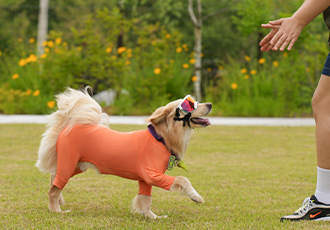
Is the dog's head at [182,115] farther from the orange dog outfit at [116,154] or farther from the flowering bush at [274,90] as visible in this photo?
the flowering bush at [274,90]

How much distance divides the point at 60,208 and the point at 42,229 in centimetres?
61

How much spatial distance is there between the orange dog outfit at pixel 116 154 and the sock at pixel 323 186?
3.51ft

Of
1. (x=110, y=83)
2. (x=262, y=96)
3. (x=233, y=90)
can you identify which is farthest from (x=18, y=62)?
(x=262, y=96)

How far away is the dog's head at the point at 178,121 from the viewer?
9.48ft

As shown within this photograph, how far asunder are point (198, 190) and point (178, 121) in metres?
1.17

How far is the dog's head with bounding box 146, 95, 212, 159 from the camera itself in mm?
2889

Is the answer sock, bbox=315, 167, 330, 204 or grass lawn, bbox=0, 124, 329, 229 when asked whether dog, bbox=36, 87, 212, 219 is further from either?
sock, bbox=315, 167, 330, 204

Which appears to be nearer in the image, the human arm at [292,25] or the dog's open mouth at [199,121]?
the human arm at [292,25]

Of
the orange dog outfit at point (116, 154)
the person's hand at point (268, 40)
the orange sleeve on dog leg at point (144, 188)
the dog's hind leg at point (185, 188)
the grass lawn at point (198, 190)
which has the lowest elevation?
the grass lawn at point (198, 190)

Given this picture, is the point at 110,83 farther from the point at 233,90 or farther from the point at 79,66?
the point at 233,90

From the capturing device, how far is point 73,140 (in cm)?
301

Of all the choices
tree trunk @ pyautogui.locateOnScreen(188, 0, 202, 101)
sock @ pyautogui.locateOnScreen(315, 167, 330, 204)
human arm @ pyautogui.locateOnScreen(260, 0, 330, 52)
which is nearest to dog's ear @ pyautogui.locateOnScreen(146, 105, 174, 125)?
human arm @ pyautogui.locateOnScreen(260, 0, 330, 52)

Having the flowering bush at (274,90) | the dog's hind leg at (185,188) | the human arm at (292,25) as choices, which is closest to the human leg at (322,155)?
the human arm at (292,25)

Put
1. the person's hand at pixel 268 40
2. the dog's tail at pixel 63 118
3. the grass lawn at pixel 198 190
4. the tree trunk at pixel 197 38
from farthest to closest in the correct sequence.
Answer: the tree trunk at pixel 197 38
the dog's tail at pixel 63 118
the grass lawn at pixel 198 190
the person's hand at pixel 268 40
